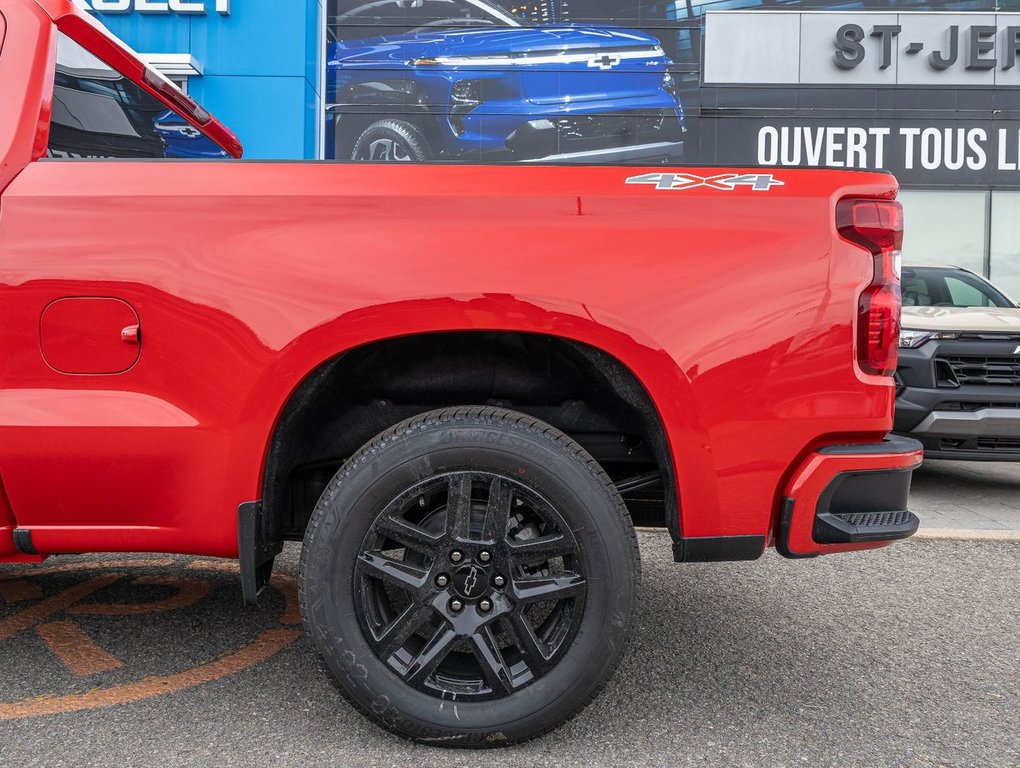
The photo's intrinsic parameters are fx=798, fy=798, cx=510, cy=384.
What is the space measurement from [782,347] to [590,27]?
43.6 feet

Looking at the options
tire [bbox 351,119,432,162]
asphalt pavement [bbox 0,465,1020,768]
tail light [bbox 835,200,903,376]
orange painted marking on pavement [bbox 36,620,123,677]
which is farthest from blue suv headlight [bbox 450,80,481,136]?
tail light [bbox 835,200,903,376]

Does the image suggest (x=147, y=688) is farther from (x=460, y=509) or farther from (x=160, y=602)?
(x=460, y=509)

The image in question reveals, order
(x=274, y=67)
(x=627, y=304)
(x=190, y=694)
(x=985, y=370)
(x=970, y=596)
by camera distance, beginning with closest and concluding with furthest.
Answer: (x=627, y=304), (x=190, y=694), (x=970, y=596), (x=985, y=370), (x=274, y=67)

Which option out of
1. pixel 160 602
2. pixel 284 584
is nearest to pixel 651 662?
pixel 284 584

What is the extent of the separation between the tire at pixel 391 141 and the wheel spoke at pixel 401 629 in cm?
1248

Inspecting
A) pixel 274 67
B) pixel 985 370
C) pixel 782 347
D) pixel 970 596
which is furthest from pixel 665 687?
pixel 274 67

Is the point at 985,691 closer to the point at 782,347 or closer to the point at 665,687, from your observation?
the point at 665,687

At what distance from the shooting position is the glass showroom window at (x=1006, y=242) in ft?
46.0

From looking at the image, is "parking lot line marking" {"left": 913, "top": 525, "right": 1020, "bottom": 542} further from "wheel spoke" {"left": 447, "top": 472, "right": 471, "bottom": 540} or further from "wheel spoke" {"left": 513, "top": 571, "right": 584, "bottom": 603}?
"wheel spoke" {"left": 447, "top": 472, "right": 471, "bottom": 540}

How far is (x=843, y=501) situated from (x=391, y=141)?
12881 millimetres

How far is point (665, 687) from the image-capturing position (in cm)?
234

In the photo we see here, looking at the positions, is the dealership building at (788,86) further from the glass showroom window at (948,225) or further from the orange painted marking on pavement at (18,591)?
the orange painted marking on pavement at (18,591)

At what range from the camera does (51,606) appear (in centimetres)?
290

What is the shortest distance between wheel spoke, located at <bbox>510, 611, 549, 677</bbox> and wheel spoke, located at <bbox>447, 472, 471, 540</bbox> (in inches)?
9.3
